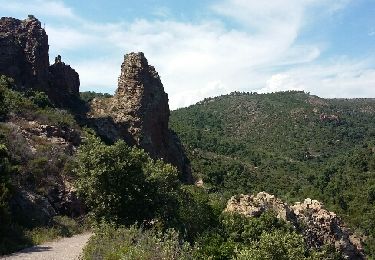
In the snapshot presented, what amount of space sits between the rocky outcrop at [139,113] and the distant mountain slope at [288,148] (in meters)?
12.1

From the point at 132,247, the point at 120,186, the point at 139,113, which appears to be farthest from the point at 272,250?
the point at 139,113

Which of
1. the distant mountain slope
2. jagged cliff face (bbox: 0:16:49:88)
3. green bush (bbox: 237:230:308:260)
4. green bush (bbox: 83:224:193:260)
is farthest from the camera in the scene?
the distant mountain slope

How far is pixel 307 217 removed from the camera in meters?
29.5

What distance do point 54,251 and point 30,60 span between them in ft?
113

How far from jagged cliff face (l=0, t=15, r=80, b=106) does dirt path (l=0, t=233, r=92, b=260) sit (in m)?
29.2

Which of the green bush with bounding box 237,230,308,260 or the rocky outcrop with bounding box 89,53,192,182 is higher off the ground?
the rocky outcrop with bounding box 89,53,192,182

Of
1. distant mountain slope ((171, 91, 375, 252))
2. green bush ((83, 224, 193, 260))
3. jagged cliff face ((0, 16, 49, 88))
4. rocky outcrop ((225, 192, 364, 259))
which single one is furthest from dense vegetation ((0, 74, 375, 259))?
jagged cliff face ((0, 16, 49, 88))

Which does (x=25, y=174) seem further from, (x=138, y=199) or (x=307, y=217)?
(x=307, y=217)

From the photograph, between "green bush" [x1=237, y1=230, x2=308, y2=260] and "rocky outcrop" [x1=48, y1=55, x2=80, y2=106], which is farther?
"rocky outcrop" [x1=48, y1=55, x2=80, y2=106]

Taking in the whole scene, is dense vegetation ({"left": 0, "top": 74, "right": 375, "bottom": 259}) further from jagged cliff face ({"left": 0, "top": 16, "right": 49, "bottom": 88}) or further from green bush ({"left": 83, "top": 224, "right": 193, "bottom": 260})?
jagged cliff face ({"left": 0, "top": 16, "right": 49, "bottom": 88})

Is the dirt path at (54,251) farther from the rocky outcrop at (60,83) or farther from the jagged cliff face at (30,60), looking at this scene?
the rocky outcrop at (60,83)

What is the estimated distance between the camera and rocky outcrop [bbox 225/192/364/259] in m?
27.0

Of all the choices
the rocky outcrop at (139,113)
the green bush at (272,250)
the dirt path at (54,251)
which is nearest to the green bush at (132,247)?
the dirt path at (54,251)

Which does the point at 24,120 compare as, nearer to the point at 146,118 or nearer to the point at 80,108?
the point at 146,118
